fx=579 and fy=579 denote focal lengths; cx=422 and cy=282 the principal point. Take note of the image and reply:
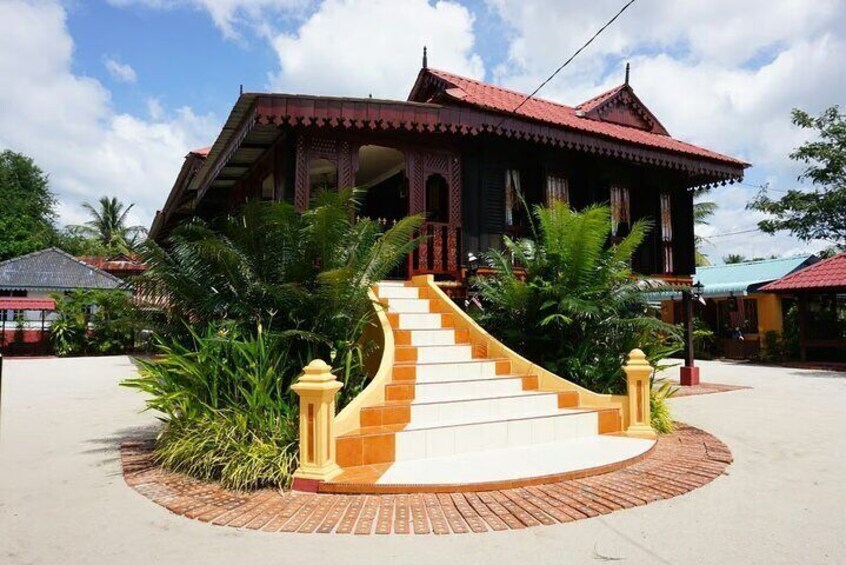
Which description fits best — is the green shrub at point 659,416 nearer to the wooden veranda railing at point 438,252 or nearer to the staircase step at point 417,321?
the staircase step at point 417,321

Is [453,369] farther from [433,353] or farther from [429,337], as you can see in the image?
[429,337]

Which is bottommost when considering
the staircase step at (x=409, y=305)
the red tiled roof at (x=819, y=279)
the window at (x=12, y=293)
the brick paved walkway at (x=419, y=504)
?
the brick paved walkway at (x=419, y=504)

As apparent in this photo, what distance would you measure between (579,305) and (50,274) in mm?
26299

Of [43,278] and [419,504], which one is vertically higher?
[43,278]

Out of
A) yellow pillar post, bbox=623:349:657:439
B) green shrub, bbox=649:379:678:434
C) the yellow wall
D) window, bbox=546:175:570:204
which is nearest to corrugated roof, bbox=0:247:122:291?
window, bbox=546:175:570:204

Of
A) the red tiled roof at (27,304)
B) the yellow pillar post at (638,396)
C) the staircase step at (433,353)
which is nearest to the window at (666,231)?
the yellow pillar post at (638,396)

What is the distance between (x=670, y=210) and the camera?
37.9 feet

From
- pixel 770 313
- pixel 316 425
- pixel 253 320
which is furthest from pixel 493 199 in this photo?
pixel 770 313

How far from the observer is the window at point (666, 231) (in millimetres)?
11359

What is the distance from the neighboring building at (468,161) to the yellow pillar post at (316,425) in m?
3.25

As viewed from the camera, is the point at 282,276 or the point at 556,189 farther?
the point at 556,189

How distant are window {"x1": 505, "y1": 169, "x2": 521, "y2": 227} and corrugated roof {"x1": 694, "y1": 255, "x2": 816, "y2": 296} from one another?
1083 centimetres

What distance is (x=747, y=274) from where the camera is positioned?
2058cm

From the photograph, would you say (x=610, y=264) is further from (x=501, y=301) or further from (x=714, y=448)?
(x=714, y=448)
